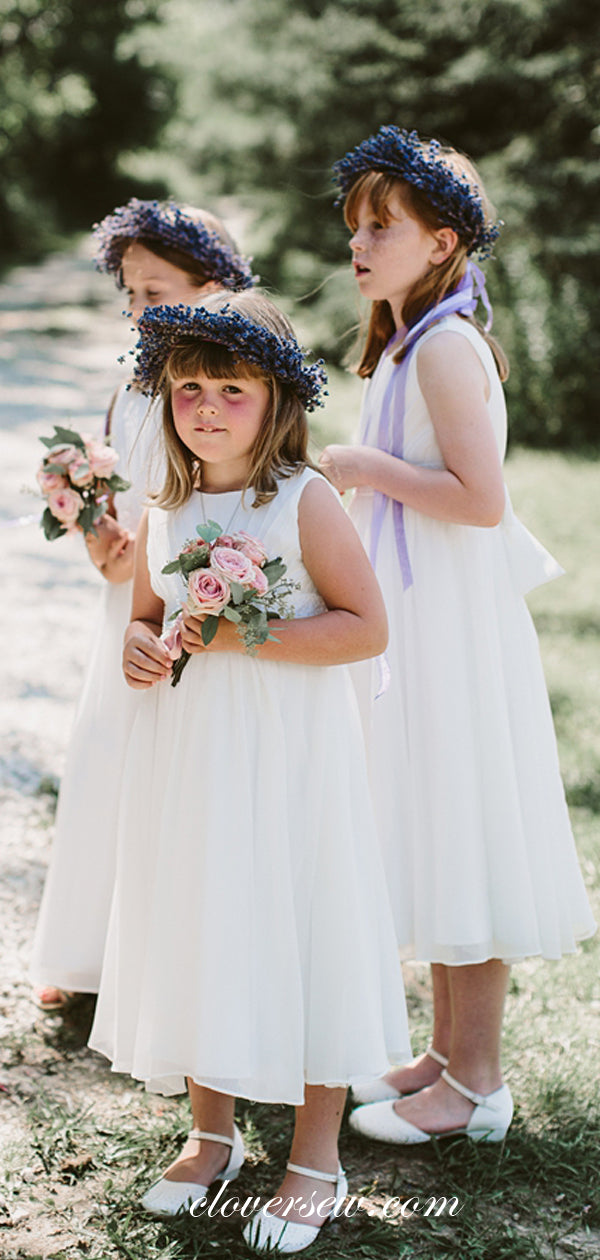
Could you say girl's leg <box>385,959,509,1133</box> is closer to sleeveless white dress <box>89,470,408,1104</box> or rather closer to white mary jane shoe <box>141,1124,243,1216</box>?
sleeveless white dress <box>89,470,408,1104</box>

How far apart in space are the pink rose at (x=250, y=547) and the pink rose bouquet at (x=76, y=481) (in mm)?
836

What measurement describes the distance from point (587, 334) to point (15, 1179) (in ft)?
36.3

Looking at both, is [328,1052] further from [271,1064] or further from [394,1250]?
[394,1250]

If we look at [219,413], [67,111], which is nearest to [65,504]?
[219,413]

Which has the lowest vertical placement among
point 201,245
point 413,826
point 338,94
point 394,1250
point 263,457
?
point 394,1250

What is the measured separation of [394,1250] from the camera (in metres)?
2.52

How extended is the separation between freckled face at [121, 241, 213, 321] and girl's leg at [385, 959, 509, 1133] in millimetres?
1857

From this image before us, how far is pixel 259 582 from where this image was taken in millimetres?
2270

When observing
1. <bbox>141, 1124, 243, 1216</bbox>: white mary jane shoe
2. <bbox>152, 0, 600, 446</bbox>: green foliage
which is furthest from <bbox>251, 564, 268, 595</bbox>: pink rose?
<bbox>152, 0, 600, 446</bbox>: green foliage

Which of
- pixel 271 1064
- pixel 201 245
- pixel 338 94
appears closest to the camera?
pixel 271 1064

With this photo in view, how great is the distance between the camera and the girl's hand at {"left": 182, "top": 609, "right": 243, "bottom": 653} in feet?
7.66

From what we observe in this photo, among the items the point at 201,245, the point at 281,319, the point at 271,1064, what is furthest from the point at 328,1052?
the point at 201,245

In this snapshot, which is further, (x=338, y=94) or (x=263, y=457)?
(x=338, y=94)

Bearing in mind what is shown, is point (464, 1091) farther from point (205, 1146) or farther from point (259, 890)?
point (259, 890)
